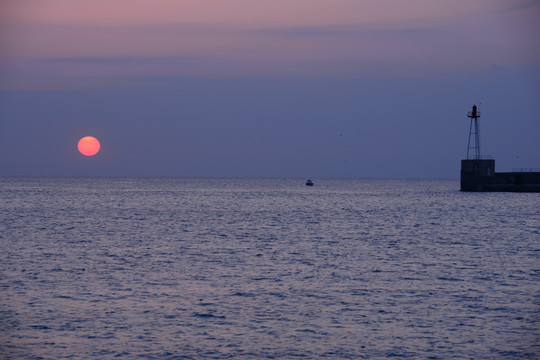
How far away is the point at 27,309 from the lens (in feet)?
86.1

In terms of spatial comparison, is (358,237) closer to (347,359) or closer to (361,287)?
(361,287)

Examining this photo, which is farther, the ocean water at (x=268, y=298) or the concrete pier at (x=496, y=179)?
the concrete pier at (x=496, y=179)

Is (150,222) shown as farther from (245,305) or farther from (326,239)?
(245,305)

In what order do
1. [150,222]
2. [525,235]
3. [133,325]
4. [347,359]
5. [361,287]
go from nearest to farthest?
1. [347,359]
2. [133,325]
3. [361,287]
4. [525,235]
5. [150,222]

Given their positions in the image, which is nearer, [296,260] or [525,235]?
[296,260]

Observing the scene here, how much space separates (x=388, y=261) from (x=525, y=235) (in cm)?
2525

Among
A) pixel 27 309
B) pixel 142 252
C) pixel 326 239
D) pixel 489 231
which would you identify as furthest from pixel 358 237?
pixel 27 309

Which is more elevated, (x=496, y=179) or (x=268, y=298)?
(x=496, y=179)

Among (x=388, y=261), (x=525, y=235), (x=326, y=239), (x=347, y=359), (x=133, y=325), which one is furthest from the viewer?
(x=525, y=235)

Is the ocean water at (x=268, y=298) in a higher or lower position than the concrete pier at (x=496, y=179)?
lower

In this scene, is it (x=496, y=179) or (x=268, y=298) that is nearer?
(x=268, y=298)

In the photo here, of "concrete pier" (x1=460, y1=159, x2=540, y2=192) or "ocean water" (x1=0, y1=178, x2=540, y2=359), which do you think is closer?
"ocean water" (x1=0, y1=178, x2=540, y2=359)

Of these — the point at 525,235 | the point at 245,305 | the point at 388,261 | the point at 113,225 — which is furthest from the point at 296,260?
the point at 113,225

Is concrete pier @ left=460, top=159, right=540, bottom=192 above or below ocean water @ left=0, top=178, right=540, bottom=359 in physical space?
above
